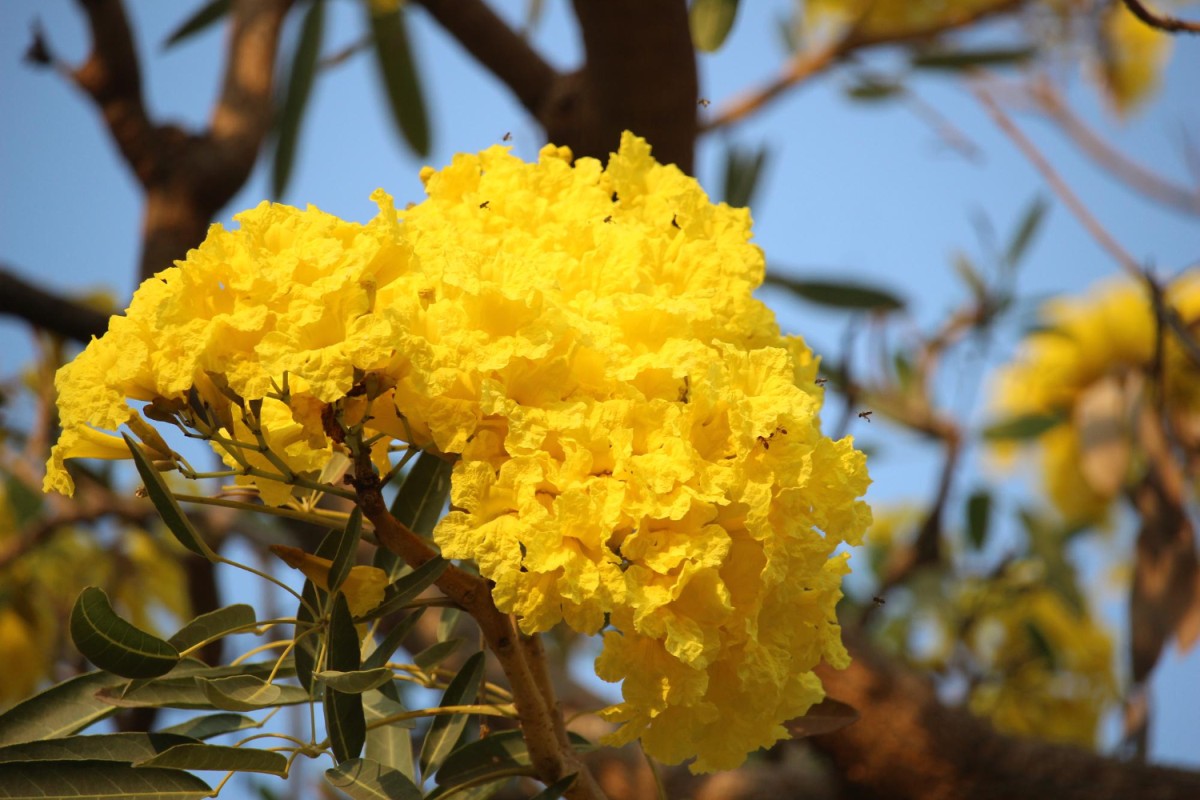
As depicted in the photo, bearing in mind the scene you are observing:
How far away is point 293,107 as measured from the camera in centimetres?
272

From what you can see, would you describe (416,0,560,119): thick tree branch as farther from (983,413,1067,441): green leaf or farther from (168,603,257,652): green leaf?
(983,413,1067,441): green leaf

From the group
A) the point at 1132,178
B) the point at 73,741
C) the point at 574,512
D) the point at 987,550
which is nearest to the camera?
the point at 574,512

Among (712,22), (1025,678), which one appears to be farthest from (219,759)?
(1025,678)

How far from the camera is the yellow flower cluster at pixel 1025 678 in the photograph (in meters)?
3.13

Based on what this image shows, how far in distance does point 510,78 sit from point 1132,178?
7.80 ft

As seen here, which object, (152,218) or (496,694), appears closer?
(496,694)

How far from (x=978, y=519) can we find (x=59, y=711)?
8.84 ft

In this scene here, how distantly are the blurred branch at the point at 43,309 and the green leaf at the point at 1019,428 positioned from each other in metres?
2.40

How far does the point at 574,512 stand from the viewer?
0.88 meters

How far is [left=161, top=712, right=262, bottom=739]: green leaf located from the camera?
3.62ft

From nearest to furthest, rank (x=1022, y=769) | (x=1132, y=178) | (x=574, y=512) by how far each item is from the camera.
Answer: (x=574, y=512) < (x=1022, y=769) < (x=1132, y=178)

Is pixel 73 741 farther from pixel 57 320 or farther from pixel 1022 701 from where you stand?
pixel 1022 701

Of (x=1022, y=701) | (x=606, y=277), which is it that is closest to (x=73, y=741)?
(x=606, y=277)

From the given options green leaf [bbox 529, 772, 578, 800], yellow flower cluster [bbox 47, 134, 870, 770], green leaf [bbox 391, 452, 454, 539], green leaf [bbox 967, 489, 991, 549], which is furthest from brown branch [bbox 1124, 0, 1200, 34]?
green leaf [bbox 967, 489, 991, 549]
